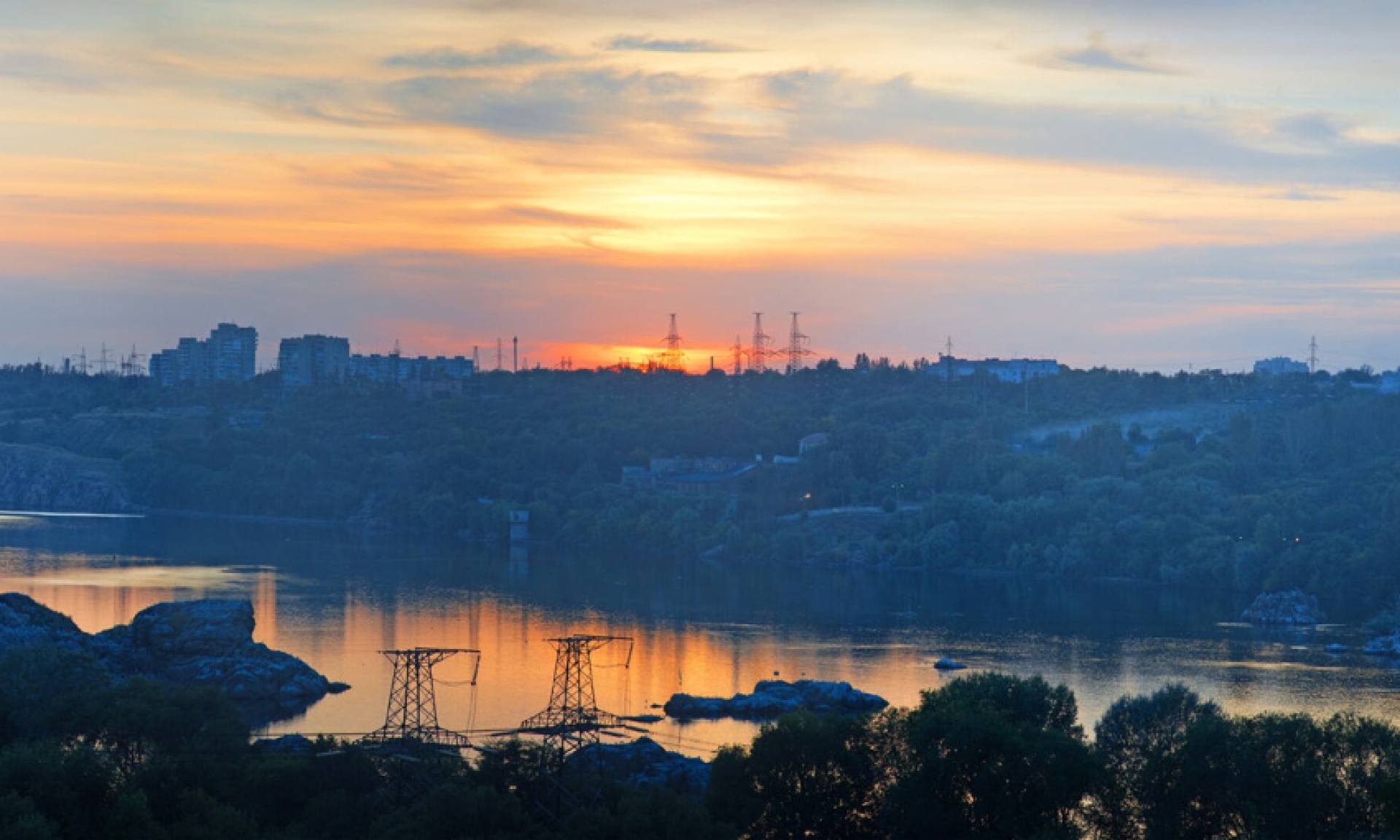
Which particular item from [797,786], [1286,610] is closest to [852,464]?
[1286,610]

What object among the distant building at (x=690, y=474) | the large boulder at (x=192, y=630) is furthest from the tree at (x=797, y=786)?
the distant building at (x=690, y=474)

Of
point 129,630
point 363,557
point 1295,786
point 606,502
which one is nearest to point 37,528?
point 363,557

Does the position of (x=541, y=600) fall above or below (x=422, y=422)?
below

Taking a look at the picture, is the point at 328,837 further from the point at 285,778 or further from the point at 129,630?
the point at 129,630

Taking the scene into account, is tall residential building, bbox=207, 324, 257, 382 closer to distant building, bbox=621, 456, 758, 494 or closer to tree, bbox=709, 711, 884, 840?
distant building, bbox=621, 456, 758, 494

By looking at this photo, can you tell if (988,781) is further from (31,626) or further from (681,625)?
(681,625)

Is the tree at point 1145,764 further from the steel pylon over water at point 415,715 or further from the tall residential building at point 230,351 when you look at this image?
the tall residential building at point 230,351

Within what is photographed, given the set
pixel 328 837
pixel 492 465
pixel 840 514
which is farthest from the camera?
pixel 492 465
